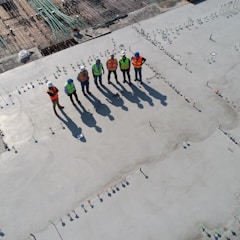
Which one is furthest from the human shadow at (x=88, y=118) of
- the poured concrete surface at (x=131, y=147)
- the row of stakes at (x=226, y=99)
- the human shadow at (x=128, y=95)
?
the row of stakes at (x=226, y=99)

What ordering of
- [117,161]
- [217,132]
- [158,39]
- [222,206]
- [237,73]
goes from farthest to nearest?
[158,39] < [237,73] < [217,132] < [117,161] < [222,206]

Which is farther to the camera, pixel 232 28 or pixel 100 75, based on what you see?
pixel 232 28

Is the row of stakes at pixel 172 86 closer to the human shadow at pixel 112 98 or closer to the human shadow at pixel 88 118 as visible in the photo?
the human shadow at pixel 112 98

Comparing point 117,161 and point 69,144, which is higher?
point 69,144

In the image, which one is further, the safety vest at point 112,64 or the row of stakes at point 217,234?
the safety vest at point 112,64

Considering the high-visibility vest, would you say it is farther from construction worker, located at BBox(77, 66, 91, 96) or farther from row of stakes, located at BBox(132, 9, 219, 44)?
row of stakes, located at BBox(132, 9, 219, 44)

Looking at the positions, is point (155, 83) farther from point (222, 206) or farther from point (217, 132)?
point (222, 206)

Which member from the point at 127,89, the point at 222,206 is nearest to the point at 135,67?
the point at 127,89
